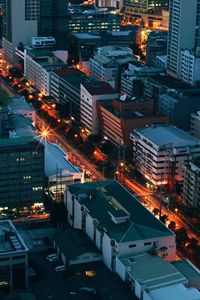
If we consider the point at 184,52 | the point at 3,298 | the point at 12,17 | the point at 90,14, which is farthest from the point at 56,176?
the point at 90,14

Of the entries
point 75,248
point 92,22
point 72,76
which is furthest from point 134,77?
point 75,248

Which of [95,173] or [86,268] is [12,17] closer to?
[95,173]

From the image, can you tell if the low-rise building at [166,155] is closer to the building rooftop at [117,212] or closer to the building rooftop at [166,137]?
the building rooftop at [166,137]

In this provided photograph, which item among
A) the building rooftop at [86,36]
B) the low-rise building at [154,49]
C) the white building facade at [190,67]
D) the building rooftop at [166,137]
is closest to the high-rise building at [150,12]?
the building rooftop at [86,36]

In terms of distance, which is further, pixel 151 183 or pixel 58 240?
pixel 151 183

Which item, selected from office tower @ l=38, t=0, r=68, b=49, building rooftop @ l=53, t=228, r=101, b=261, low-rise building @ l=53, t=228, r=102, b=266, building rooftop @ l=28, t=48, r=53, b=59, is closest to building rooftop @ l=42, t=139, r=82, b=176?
building rooftop @ l=53, t=228, r=101, b=261

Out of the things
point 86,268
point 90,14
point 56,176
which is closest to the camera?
point 86,268

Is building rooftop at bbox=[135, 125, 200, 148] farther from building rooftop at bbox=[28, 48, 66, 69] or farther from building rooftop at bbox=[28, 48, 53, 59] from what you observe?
building rooftop at bbox=[28, 48, 53, 59]
